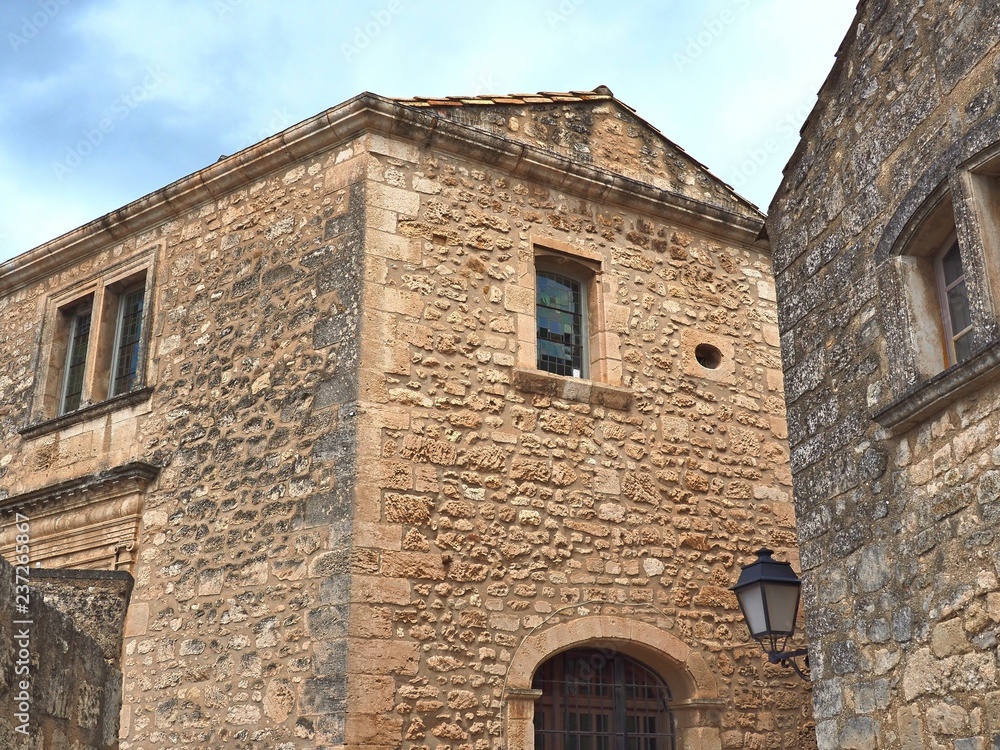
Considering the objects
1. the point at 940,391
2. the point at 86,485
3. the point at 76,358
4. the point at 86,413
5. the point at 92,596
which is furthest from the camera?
the point at 76,358

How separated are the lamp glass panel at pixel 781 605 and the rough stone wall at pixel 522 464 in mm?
2018

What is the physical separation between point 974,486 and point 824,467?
41.9 inches

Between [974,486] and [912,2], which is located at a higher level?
[912,2]

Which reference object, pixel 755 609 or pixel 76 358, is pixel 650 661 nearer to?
pixel 755 609

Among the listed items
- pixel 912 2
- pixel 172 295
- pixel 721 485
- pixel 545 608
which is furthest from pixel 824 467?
pixel 172 295

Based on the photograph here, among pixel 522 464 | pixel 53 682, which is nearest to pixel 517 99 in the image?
pixel 522 464

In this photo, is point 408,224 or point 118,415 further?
point 118,415

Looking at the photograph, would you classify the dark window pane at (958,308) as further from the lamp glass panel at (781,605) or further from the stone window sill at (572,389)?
the stone window sill at (572,389)

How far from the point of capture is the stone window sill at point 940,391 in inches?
174

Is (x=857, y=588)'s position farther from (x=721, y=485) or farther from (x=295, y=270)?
(x=295, y=270)

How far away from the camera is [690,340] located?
Answer: 30.9 feet

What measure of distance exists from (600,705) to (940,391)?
435 cm

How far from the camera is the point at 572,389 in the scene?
855 centimetres

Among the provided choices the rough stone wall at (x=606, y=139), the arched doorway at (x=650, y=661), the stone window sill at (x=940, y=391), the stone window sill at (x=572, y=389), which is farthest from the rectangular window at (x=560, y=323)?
the stone window sill at (x=940, y=391)
